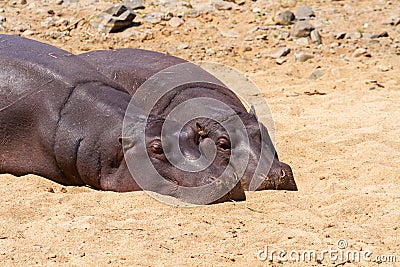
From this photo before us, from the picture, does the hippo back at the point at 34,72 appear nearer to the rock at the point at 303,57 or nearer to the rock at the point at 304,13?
the rock at the point at 303,57

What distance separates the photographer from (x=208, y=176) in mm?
5125

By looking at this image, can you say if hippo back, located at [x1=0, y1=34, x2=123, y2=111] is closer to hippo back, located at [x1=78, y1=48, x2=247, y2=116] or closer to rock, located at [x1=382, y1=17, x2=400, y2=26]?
hippo back, located at [x1=78, y1=48, x2=247, y2=116]

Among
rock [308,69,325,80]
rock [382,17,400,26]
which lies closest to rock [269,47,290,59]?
rock [308,69,325,80]

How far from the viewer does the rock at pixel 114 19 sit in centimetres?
1086

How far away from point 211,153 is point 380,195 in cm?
150

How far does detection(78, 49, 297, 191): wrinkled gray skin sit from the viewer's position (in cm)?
570

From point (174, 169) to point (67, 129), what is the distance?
948 mm

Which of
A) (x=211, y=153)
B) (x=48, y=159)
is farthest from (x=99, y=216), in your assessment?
(x=211, y=153)

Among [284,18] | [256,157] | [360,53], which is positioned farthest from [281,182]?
[284,18]

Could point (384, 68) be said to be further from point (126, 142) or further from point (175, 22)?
point (126, 142)

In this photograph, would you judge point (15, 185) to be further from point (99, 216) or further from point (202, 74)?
point (202, 74)

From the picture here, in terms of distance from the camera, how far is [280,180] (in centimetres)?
562

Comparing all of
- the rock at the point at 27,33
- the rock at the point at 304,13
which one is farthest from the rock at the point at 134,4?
the rock at the point at 304,13

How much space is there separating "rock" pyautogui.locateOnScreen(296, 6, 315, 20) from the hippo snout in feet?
19.5
